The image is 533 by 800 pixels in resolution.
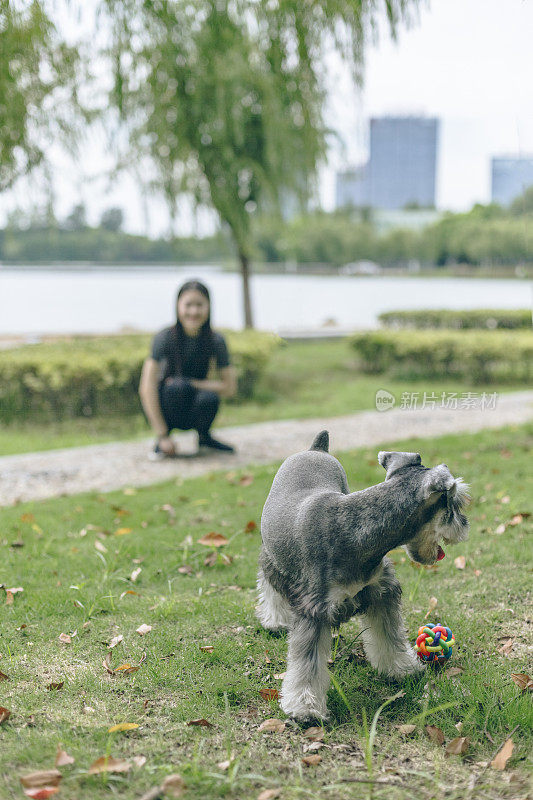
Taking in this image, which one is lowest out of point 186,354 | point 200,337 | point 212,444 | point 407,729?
point 407,729

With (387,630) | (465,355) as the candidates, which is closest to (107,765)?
(387,630)

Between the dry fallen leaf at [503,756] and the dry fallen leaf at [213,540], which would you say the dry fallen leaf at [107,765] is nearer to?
the dry fallen leaf at [503,756]

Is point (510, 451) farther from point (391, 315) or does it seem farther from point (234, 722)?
A: point (391, 315)

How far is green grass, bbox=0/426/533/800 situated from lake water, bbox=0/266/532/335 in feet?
14.8

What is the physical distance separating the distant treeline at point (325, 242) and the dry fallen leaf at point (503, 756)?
120 inches

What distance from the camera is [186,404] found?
5.97m

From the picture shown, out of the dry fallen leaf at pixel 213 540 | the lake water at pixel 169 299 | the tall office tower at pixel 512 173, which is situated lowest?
the dry fallen leaf at pixel 213 540

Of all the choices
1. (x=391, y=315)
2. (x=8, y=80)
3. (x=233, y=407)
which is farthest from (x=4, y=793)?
(x=391, y=315)

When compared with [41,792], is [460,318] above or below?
above

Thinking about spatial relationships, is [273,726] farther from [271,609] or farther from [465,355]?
[465,355]

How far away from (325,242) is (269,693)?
7.14m

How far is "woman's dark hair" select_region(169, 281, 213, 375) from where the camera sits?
221 inches

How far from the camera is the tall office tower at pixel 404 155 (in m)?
Result: 3.93

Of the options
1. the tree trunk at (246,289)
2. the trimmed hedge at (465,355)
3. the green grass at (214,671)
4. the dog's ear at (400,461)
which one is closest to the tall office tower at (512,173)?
the green grass at (214,671)
